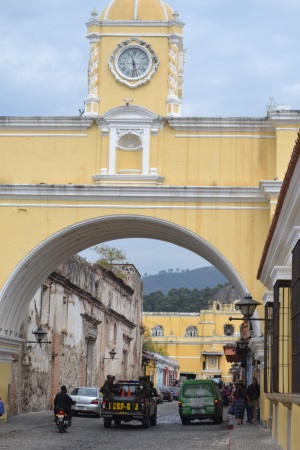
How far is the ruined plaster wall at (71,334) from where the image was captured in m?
27.7

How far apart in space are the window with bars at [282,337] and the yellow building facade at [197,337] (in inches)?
2680

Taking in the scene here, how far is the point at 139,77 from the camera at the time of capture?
2030 cm

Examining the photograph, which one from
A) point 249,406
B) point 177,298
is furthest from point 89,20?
point 177,298

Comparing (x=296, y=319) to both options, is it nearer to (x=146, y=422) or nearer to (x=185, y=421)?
(x=146, y=422)

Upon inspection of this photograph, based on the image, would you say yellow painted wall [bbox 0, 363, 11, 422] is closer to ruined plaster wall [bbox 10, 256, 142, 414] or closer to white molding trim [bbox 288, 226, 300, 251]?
ruined plaster wall [bbox 10, 256, 142, 414]

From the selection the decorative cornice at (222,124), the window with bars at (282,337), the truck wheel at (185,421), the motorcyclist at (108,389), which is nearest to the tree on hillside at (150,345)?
the truck wheel at (185,421)

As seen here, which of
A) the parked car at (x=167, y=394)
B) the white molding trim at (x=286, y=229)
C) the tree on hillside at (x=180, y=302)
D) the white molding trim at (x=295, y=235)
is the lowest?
the parked car at (x=167, y=394)

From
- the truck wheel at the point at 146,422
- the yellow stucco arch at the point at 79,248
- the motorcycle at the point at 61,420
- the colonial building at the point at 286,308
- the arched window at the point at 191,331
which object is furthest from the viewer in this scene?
the arched window at the point at 191,331

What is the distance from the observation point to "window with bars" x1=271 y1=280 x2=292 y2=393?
11305 mm

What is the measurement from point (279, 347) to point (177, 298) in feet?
443

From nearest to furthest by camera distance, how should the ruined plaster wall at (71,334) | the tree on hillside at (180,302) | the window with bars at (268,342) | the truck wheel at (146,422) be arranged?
the window with bars at (268,342), the truck wheel at (146,422), the ruined plaster wall at (71,334), the tree on hillside at (180,302)

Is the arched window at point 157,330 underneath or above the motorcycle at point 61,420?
above

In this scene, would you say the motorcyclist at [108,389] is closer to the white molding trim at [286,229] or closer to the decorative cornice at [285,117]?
the white molding trim at [286,229]

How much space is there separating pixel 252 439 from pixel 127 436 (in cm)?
411
